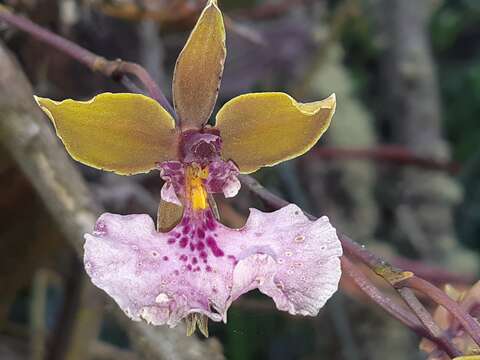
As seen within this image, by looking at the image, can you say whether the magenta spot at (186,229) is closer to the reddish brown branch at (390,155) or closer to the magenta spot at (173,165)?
the magenta spot at (173,165)

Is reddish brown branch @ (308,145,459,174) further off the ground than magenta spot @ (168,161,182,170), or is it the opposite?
reddish brown branch @ (308,145,459,174)

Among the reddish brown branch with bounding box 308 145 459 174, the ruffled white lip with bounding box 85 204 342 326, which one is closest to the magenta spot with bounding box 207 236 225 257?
the ruffled white lip with bounding box 85 204 342 326

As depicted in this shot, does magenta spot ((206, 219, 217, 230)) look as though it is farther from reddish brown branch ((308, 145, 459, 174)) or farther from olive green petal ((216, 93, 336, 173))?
reddish brown branch ((308, 145, 459, 174))

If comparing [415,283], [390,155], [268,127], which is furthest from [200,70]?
[390,155]

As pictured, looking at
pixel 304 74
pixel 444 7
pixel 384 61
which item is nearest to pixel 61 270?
pixel 304 74

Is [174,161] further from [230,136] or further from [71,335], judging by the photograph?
[71,335]

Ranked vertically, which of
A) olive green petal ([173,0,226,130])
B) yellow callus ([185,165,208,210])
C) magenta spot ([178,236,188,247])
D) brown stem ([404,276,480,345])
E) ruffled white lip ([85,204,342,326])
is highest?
olive green petal ([173,0,226,130])

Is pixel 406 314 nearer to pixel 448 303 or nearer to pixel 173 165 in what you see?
pixel 448 303
